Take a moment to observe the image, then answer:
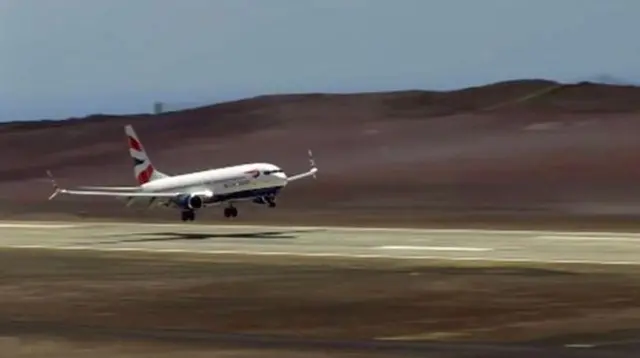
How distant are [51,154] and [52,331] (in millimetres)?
139867

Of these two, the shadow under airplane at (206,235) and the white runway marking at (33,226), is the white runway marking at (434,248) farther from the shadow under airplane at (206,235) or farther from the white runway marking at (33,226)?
the white runway marking at (33,226)

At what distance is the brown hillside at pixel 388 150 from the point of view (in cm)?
12338

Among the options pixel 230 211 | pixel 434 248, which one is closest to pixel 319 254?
pixel 434 248

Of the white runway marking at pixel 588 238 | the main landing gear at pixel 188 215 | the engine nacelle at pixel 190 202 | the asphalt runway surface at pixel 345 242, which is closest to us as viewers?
the asphalt runway surface at pixel 345 242

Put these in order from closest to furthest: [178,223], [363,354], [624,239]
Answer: [363,354] → [624,239] → [178,223]

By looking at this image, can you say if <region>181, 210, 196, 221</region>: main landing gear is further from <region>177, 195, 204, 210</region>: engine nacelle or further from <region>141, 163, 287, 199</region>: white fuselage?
<region>141, 163, 287, 199</region>: white fuselage

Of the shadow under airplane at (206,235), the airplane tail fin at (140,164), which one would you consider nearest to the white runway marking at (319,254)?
the shadow under airplane at (206,235)

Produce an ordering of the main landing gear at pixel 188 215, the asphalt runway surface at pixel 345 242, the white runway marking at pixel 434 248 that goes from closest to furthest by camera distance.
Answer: the asphalt runway surface at pixel 345 242
the white runway marking at pixel 434 248
the main landing gear at pixel 188 215

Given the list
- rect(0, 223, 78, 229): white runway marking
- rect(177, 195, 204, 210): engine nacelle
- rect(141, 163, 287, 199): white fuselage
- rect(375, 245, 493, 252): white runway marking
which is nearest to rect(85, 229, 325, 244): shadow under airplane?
rect(375, 245, 493, 252): white runway marking

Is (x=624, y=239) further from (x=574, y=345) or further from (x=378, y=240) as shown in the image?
(x=574, y=345)

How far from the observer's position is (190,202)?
10194 cm

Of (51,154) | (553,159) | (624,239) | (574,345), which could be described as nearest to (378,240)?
(624,239)

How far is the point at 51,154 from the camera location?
172375 millimetres

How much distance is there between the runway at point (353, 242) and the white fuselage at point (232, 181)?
5650mm
